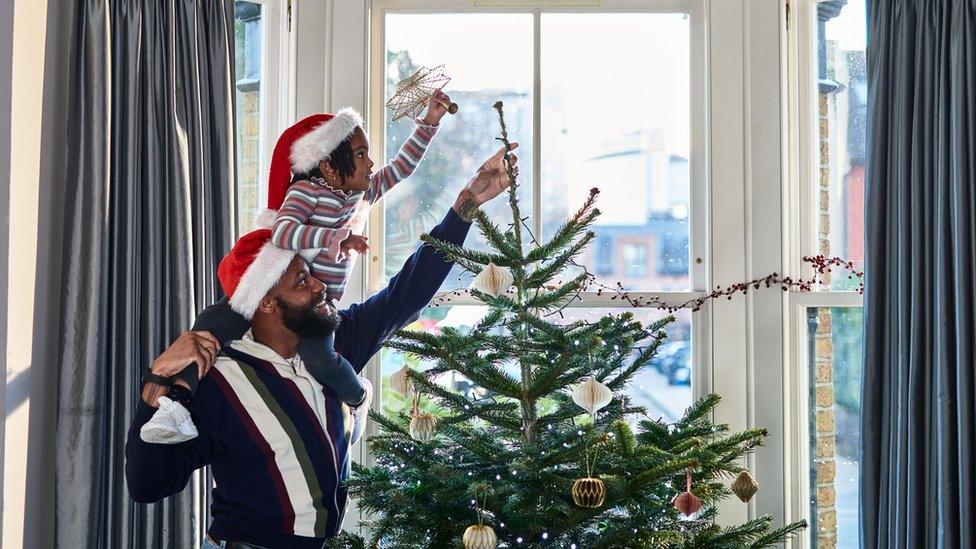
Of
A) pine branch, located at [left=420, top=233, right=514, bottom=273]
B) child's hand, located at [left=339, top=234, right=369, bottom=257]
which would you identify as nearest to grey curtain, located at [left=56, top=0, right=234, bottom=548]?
child's hand, located at [left=339, top=234, right=369, bottom=257]

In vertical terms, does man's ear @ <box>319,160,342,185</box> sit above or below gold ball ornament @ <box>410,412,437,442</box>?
above

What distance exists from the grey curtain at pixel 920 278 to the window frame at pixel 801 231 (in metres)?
0.26

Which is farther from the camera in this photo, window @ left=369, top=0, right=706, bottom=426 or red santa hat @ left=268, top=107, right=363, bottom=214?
window @ left=369, top=0, right=706, bottom=426

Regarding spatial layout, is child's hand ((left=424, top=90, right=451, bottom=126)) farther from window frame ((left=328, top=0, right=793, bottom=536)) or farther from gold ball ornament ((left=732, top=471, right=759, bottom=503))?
gold ball ornament ((left=732, top=471, right=759, bottom=503))

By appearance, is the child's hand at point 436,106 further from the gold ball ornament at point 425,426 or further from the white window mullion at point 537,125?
the gold ball ornament at point 425,426

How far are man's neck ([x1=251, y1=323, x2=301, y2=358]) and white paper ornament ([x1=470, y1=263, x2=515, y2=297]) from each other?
41cm

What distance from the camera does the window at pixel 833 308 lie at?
248cm

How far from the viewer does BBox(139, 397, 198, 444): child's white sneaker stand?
5.72 feet

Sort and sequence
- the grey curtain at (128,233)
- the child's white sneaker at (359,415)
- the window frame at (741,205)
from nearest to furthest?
the child's white sneaker at (359,415), the grey curtain at (128,233), the window frame at (741,205)

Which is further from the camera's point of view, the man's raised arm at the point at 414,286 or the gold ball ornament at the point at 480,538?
the man's raised arm at the point at 414,286

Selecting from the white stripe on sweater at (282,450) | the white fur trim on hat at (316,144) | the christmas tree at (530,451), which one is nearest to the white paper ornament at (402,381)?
the christmas tree at (530,451)

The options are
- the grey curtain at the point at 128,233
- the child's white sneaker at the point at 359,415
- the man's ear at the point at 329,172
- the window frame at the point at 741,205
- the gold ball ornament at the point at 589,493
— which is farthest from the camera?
the window frame at the point at 741,205

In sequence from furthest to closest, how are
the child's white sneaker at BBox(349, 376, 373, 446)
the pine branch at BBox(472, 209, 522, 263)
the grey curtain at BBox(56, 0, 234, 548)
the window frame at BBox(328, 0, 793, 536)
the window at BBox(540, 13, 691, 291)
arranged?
the window at BBox(540, 13, 691, 291) < the window frame at BBox(328, 0, 793, 536) < the grey curtain at BBox(56, 0, 234, 548) < the child's white sneaker at BBox(349, 376, 373, 446) < the pine branch at BBox(472, 209, 522, 263)

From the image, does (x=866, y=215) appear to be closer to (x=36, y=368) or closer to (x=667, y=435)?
(x=667, y=435)
